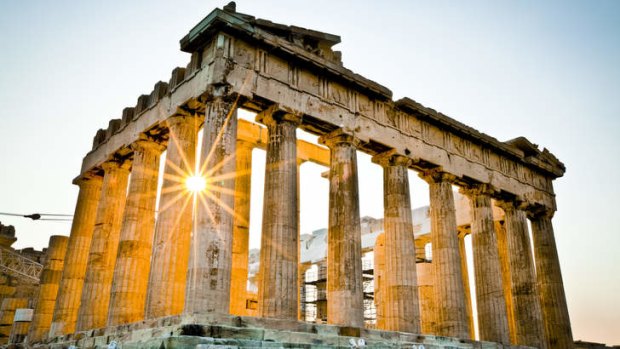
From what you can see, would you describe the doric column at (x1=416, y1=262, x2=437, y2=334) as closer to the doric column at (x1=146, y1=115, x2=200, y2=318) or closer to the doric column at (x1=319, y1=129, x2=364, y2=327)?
the doric column at (x1=319, y1=129, x2=364, y2=327)

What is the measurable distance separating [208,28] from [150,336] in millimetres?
10429

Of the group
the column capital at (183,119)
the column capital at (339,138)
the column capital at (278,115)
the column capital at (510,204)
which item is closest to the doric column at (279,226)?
the column capital at (278,115)

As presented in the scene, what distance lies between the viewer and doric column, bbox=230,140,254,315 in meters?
21.0

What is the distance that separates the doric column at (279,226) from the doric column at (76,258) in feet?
32.8

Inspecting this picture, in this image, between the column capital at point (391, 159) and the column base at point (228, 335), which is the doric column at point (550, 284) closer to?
the column capital at point (391, 159)

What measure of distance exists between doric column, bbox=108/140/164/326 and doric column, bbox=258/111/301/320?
4.84m

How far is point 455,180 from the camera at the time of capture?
81.6ft

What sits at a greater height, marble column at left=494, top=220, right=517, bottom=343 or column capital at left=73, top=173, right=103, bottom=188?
column capital at left=73, top=173, right=103, bottom=188

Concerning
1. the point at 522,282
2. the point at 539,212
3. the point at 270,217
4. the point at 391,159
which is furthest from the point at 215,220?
the point at 539,212

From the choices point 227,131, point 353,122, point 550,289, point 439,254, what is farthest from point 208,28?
point 550,289

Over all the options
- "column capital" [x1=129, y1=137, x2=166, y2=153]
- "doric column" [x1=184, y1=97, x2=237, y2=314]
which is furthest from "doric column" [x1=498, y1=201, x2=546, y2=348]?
"column capital" [x1=129, y1=137, x2=166, y2=153]

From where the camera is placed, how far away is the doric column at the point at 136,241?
18.4 meters

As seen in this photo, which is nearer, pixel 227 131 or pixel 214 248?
pixel 214 248

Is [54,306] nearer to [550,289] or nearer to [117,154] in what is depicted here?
[117,154]
